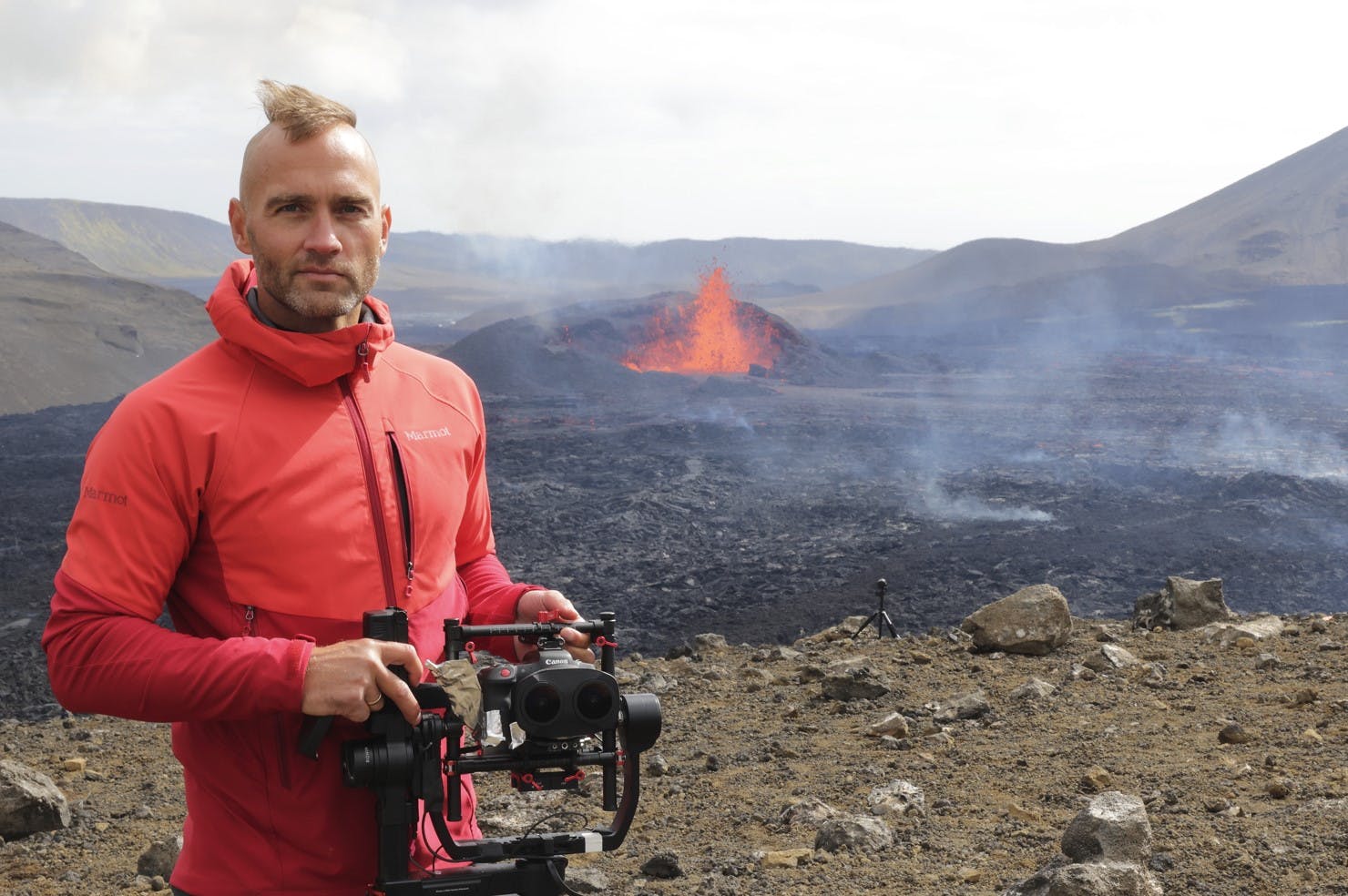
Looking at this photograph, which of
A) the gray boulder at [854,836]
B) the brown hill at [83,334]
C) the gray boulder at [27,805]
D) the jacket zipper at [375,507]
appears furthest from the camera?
the brown hill at [83,334]

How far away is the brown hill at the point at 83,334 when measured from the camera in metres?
40.8

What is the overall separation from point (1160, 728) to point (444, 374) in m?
4.38

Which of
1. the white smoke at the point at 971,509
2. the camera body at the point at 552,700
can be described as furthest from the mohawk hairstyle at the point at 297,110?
the white smoke at the point at 971,509

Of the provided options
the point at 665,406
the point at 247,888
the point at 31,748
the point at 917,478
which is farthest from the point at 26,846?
the point at 665,406

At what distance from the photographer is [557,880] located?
5.91ft

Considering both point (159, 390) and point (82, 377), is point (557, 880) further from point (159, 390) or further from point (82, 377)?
point (82, 377)

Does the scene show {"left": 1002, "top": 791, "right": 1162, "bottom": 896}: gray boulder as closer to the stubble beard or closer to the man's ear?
the stubble beard

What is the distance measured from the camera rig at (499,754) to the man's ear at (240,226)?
2.05 feet

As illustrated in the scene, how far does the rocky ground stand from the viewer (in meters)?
3.90

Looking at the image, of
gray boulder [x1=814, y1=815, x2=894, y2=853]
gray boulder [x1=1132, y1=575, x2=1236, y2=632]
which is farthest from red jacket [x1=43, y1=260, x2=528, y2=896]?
gray boulder [x1=1132, y1=575, x2=1236, y2=632]

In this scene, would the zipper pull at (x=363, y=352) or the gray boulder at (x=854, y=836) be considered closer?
the zipper pull at (x=363, y=352)

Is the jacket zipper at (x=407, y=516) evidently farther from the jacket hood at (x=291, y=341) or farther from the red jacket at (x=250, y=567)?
the jacket hood at (x=291, y=341)

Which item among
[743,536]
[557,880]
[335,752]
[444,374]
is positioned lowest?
[743,536]

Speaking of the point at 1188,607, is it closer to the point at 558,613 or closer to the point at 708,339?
the point at 558,613
